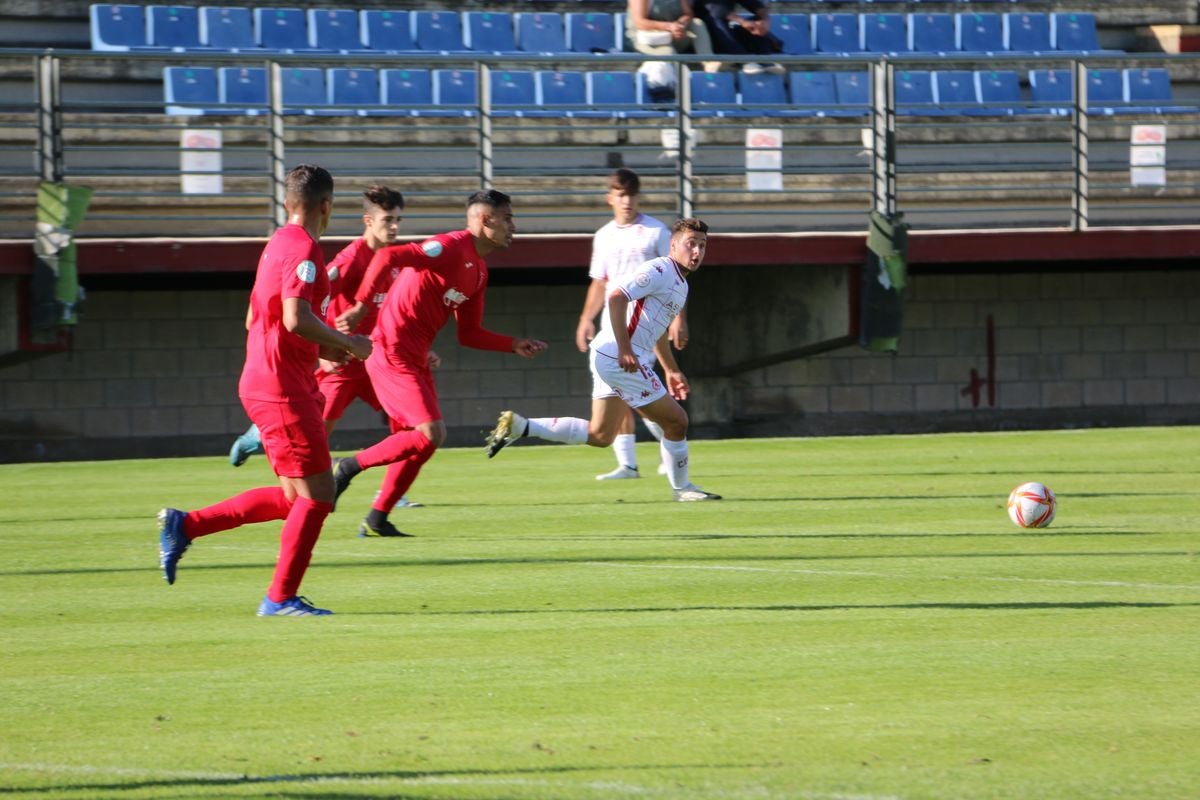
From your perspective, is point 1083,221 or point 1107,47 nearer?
point 1083,221

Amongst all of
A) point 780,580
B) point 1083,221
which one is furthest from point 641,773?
point 1083,221

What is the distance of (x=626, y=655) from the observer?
6750 millimetres

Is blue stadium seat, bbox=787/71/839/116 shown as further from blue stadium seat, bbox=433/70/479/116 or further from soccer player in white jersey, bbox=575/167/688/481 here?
soccer player in white jersey, bbox=575/167/688/481

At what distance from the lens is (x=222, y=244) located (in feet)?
57.2

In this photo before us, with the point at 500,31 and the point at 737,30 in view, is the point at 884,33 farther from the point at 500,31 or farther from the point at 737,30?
the point at 500,31

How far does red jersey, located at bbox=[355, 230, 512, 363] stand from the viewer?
1063 centimetres

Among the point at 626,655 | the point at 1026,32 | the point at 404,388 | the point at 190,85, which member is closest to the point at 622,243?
the point at 404,388

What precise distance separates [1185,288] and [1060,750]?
17815 millimetres

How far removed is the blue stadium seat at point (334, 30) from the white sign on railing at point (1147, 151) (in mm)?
9686

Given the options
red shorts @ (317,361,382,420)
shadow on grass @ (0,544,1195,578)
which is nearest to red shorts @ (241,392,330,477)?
shadow on grass @ (0,544,1195,578)

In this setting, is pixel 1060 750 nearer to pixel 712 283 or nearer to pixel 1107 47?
pixel 712 283

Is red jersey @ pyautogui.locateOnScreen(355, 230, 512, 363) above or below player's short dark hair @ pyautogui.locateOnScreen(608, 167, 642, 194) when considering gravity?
below

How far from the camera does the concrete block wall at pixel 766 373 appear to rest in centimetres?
1894

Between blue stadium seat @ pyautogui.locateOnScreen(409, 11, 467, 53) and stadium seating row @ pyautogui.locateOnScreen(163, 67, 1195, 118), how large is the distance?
1.80 metres
